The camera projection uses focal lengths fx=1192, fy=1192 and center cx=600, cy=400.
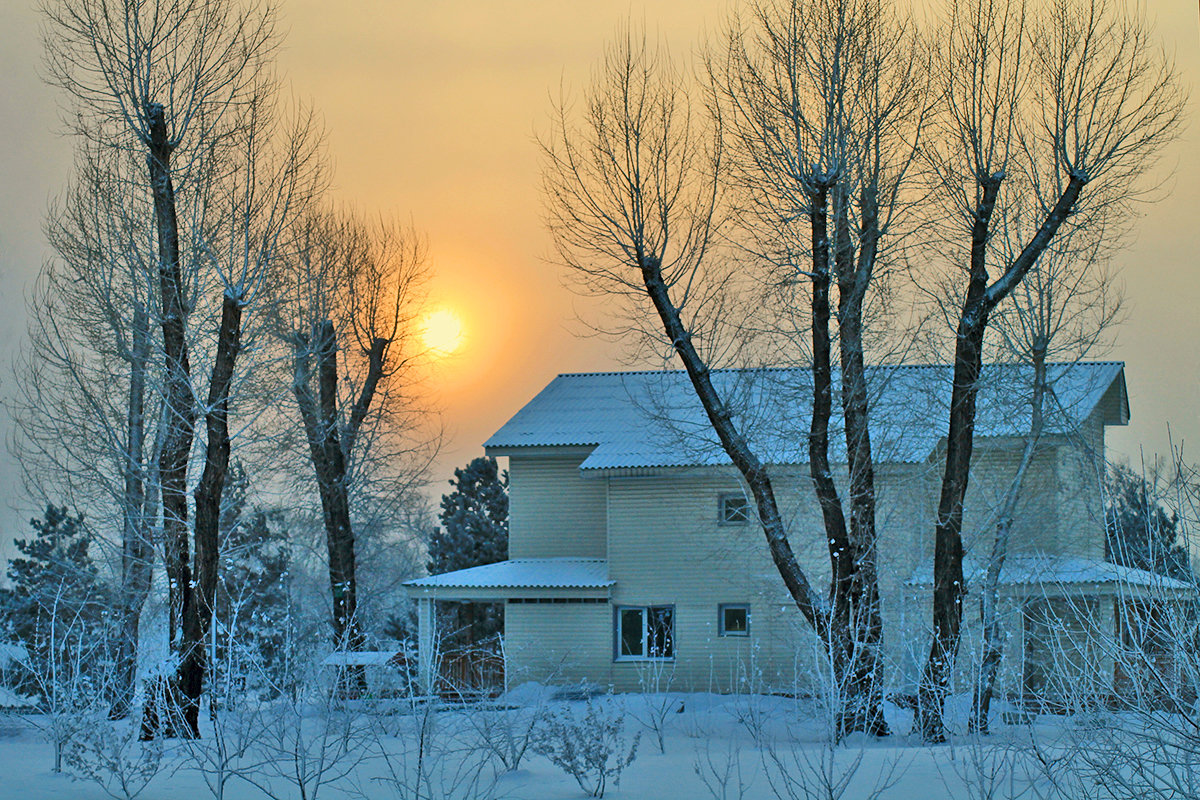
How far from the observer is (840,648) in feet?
51.4

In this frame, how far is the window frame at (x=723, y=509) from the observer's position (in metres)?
24.8

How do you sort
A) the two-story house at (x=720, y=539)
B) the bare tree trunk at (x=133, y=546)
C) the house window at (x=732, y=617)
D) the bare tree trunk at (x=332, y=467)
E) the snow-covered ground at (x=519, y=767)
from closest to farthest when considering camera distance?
the snow-covered ground at (x=519, y=767) → the bare tree trunk at (x=133, y=546) → the two-story house at (x=720, y=539) → the bare tree trunk at (x=332, y=467) → the house window at (x=732, y=617)

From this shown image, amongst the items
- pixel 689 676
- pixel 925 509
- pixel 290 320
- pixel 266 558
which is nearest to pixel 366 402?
pixel 290 320

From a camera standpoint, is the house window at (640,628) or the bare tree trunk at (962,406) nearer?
the bare tree trunk at (962,406)

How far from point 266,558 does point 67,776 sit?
1097 inches

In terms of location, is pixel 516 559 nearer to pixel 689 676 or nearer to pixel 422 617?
pixel 422 617

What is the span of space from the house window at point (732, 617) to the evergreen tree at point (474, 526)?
49.3 ft

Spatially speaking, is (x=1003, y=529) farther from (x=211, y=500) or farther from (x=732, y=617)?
(x=211, y=500)

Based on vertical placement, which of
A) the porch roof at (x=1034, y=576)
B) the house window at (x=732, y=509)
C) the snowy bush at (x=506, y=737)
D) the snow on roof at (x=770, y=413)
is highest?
the snow on roof at (x=770, y=413)

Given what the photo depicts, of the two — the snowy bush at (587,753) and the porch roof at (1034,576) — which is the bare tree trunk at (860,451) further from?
the snowy bush at (587,753)

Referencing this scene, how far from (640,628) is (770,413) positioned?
6313 mm

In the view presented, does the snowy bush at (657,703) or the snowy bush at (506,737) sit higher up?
the snowy bush at (506,737)

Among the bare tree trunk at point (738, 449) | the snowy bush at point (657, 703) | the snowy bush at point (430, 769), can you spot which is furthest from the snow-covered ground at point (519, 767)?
the bare tree trunk at point (738, 449)

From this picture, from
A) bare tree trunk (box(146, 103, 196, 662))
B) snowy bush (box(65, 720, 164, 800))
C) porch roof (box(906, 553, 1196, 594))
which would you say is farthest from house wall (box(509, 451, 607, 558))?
snowy bush (box(65, 720, 164, 800))
